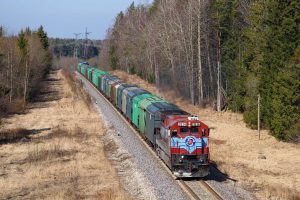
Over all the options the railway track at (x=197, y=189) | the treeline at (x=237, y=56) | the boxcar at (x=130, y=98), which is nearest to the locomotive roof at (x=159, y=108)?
the railway track at (x=197, y=189)

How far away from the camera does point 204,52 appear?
200 ft

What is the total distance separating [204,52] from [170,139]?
1585 inches

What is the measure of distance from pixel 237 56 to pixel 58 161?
32.5 m

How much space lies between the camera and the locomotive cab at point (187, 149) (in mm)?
21969

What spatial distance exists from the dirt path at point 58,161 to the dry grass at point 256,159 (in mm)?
6809

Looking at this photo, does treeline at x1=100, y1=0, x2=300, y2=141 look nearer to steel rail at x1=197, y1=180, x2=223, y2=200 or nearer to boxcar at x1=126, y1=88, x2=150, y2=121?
boxcar at x1=126, y1=88, x2=150, y2=121

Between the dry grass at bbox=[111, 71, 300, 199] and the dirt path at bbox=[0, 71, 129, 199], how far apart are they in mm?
6809

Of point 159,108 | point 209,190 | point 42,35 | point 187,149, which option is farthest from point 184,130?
point 42,35

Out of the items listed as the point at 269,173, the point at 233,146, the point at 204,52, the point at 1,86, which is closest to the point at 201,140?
the point at 269,173

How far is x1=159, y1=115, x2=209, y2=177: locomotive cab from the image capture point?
22.0 meters

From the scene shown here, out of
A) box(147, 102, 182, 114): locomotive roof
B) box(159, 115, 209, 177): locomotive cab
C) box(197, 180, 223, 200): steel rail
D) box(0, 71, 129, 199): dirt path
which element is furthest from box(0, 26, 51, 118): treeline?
box(197, 180, 223, 200): steel rail

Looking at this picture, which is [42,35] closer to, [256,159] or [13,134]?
[13,134]

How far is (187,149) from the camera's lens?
22.1 m

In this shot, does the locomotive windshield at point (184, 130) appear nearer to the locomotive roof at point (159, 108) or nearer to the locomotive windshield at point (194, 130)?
the locomotive windshield at point (194, 130)
